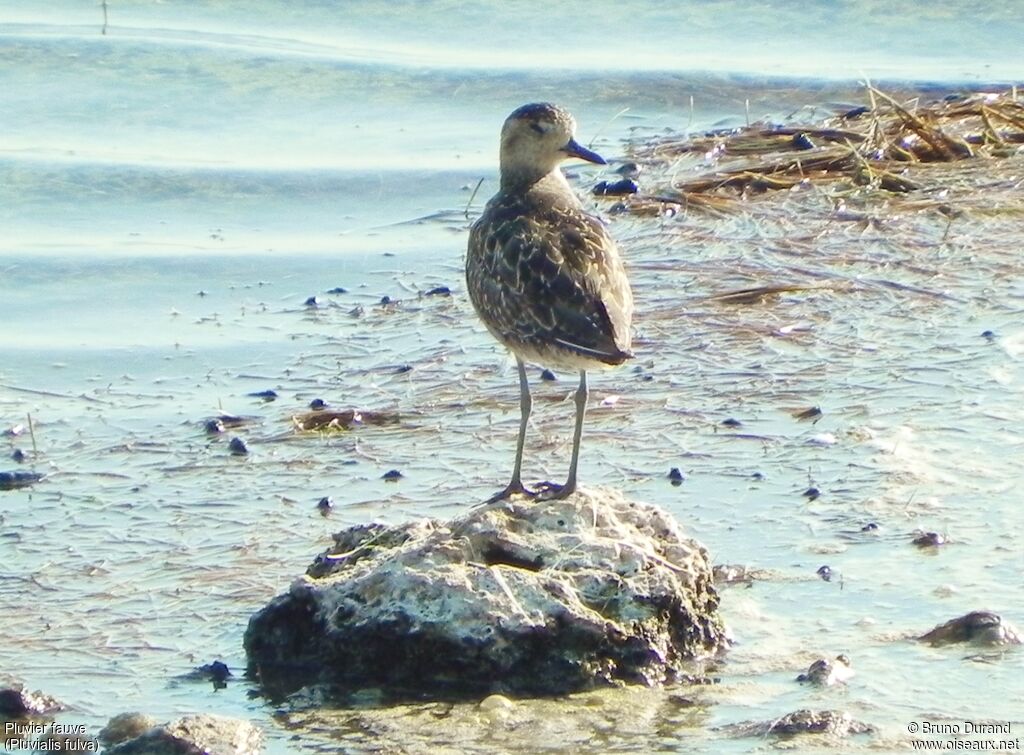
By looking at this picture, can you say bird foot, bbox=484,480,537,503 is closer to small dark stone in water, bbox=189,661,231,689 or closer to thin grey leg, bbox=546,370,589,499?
thin grey leg, bbox=546,370,589,499

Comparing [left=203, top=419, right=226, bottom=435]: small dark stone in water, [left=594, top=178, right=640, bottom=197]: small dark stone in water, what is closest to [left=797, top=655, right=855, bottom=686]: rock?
[left=203, top=419, right=226, bottom=435]: small dark stone in water

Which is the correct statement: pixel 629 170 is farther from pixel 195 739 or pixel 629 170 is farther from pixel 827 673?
pixel 195 739

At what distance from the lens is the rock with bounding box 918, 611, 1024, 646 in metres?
5.47

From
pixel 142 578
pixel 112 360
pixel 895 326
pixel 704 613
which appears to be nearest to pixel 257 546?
pixel 142 578

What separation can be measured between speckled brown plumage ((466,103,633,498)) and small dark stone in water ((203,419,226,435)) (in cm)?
144

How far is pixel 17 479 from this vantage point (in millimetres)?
7098

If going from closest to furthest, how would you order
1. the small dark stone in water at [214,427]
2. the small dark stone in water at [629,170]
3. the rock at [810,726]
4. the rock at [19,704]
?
the rock at [810,726]
the rock at [19,704]
the small dark stone in water at [214,427]
the small dark stone in water at [629,170]

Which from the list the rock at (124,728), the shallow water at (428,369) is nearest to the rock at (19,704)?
the shallow water at (428,369)

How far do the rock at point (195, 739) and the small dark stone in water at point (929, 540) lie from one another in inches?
88.2

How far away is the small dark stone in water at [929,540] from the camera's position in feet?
20.3

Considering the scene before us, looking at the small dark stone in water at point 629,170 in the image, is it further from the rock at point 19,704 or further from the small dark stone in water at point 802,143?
the rock at point 19,704

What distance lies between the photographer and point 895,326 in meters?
8.35

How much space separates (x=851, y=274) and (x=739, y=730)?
4301 mm

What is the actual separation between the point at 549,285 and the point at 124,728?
1899 millimetres
